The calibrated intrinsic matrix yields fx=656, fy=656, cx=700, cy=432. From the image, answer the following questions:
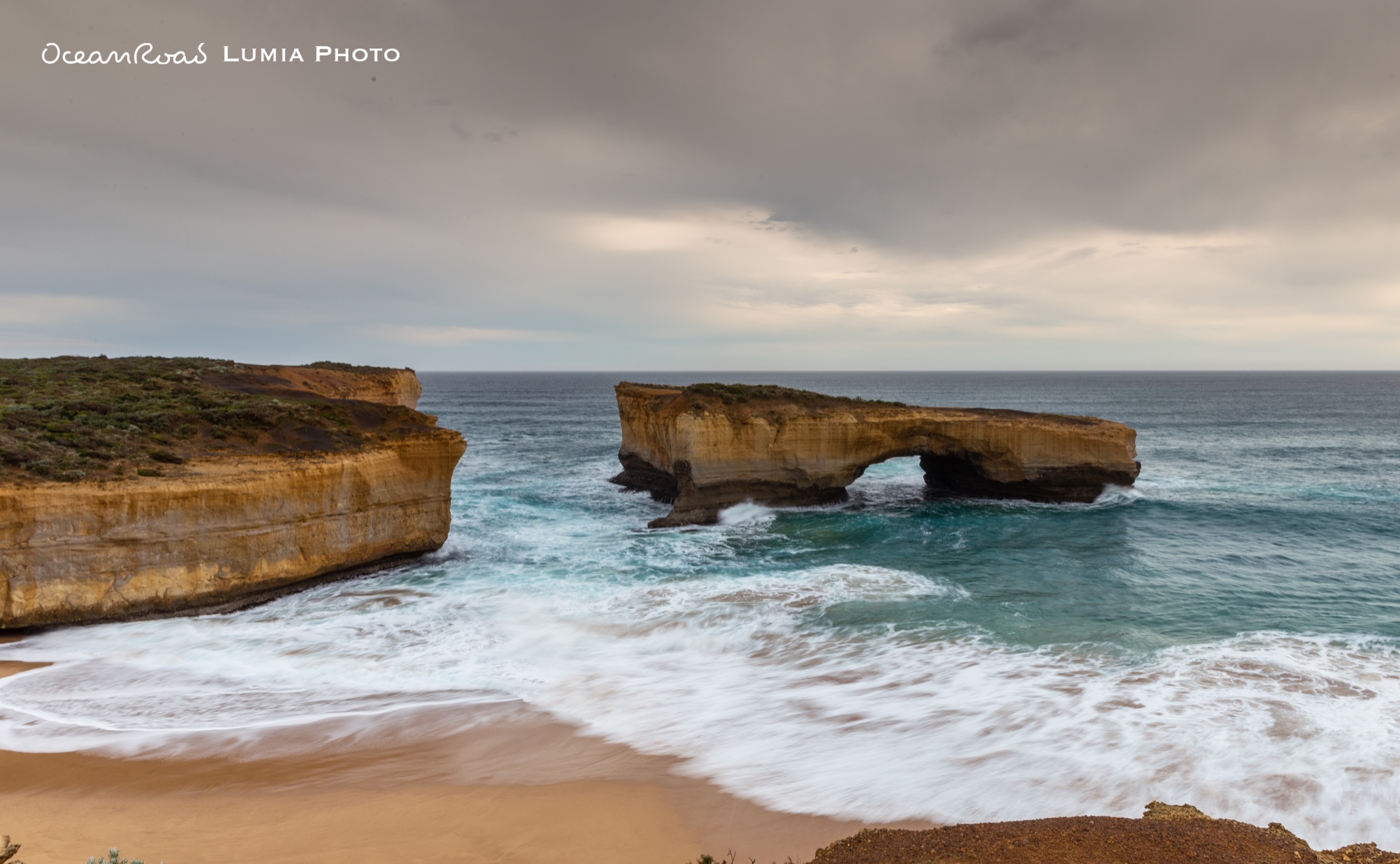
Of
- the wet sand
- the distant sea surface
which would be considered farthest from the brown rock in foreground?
the distant sea surface

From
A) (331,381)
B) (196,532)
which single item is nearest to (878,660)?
(196,532)

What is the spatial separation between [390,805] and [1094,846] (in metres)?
7.99

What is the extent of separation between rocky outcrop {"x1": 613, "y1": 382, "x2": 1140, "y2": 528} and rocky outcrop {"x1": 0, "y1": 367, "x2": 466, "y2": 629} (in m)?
9.36

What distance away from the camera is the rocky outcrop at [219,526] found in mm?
13000

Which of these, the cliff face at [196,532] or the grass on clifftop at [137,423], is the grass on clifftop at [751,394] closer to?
the grass on clifftop at [137,423]

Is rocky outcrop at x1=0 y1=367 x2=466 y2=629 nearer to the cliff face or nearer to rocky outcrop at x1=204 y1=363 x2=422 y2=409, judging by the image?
the cliff face

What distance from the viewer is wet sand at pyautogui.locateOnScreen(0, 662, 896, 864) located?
24.8 ft

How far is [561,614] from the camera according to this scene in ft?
49.3

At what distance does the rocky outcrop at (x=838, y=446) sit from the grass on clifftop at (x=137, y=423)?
33.5 feet

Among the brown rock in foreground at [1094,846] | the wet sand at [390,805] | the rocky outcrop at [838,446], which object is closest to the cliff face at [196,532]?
the wet sand at [390,805]

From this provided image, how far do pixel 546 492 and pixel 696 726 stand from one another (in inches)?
812

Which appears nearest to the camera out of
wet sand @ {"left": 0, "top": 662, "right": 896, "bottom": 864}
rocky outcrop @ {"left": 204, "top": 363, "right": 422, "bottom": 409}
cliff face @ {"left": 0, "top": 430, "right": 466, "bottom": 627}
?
wet sand @ {"left": 0, "top": 662, "right": 896, "bottom": 864}

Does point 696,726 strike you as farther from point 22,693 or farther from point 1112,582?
point 1112,582

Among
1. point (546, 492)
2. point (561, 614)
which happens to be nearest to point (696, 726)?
point (561, 614)
